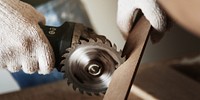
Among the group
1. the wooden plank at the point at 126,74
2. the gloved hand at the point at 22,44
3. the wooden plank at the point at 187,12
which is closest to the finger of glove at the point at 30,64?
the gloved hand at the point at 22,44

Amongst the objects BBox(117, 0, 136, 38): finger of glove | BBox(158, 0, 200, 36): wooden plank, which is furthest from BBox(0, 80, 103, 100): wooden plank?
BBox(158, 0, 200, 36): wooden plank

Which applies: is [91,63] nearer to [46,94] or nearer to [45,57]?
[45,57]

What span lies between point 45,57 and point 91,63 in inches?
2.9

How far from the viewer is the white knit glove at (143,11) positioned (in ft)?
1.77

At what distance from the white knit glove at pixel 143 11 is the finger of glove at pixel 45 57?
17 cm

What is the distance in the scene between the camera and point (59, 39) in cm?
53

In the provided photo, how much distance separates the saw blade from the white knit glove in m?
0.10

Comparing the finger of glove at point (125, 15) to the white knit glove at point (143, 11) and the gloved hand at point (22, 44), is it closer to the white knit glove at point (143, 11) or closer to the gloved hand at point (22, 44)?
the white knit glove at point (143, 11)

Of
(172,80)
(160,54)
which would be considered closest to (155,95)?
(172,80)

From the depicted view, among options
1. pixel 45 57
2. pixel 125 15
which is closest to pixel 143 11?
pixel 125 15

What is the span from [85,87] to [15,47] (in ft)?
0.40

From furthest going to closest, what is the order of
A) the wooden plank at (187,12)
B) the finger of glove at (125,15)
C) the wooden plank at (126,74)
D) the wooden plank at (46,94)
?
the wooden plank at (46,94), the finger of glove at (125,15), the wooden plank at (126,74), the wooden plank at (187,12)

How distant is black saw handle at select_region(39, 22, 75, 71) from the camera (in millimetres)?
519

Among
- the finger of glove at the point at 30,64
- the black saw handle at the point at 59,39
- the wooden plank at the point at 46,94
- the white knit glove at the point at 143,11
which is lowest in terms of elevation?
the wooden plank at the point at 46,94
